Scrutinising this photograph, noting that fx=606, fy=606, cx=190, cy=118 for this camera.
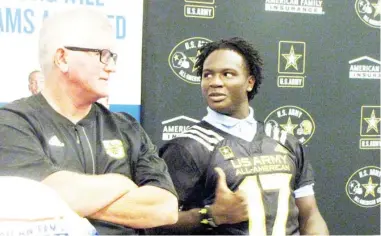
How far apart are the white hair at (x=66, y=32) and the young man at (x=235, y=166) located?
64 cm

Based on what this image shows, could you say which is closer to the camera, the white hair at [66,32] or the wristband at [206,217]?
the white hair at [66,32]

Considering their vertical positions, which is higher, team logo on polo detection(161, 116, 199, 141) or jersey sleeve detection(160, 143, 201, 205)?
team logo on polo detection(161, 116, 199, 141)

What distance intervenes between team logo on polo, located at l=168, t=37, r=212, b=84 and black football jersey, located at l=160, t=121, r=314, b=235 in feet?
1.10

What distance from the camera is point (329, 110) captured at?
2889 mm

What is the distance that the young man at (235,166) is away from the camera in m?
2.23

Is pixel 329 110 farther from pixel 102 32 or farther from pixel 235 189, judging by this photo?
pixel 102 32

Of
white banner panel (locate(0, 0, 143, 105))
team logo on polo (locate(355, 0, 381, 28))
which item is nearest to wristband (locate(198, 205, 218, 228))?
white banner panel (locate(0, 0, 143, 105))

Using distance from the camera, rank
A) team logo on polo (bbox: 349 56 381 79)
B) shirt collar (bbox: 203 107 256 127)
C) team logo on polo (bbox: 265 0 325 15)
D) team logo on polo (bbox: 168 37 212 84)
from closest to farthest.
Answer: shirt collar (bbox: 203 107 256 127) → team logo on polo (bbox: 168 37 212 84) → team logo on polo (bbox: 265 0 325 15) → team logo on polo (bbox: 349 56 381 79)

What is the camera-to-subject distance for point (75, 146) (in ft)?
5.76

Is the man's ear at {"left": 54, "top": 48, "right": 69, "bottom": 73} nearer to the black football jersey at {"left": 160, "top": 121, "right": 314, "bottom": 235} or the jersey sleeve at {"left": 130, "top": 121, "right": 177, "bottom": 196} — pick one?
the jersey sleeve at {"left": 130, "top": 121, "right": 177, "bottom": 196}

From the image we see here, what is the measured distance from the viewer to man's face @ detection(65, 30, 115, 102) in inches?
70.6

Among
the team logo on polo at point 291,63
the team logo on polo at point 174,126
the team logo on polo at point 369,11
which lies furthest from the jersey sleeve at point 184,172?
the team logo on polo at point 369,11

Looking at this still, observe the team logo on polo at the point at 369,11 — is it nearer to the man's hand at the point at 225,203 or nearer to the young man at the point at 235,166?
the young man at the point at 235,166

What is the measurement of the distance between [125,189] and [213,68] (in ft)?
2.64
